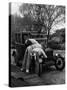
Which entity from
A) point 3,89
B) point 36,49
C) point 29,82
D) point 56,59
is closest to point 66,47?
point 56,59

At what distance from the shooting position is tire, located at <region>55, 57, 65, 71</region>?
580 centimetres

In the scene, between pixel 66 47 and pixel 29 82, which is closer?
pixel 29 82

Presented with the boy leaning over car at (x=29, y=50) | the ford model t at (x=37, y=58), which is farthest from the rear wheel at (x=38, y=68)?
the boy leaning over car at (x=29, y=50)

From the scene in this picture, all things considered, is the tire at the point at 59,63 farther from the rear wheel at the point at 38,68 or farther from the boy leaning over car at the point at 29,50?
Result: the boy leaning over car at the point at 29,50

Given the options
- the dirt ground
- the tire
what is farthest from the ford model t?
the dirt ground

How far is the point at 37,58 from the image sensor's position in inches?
222

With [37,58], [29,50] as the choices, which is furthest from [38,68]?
[29,50]

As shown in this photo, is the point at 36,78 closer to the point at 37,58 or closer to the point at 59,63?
the point at 37,58

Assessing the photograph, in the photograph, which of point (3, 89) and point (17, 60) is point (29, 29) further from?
point (3, 89)

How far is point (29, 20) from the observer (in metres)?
5.51

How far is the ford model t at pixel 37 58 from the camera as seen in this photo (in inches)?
214

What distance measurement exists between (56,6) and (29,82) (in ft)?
5.81

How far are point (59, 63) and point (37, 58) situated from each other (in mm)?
535

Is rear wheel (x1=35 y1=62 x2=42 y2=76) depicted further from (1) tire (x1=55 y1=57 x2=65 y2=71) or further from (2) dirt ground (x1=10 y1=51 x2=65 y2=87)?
(1) tire (x1=55 y1=57 x2=65 y2=71)
